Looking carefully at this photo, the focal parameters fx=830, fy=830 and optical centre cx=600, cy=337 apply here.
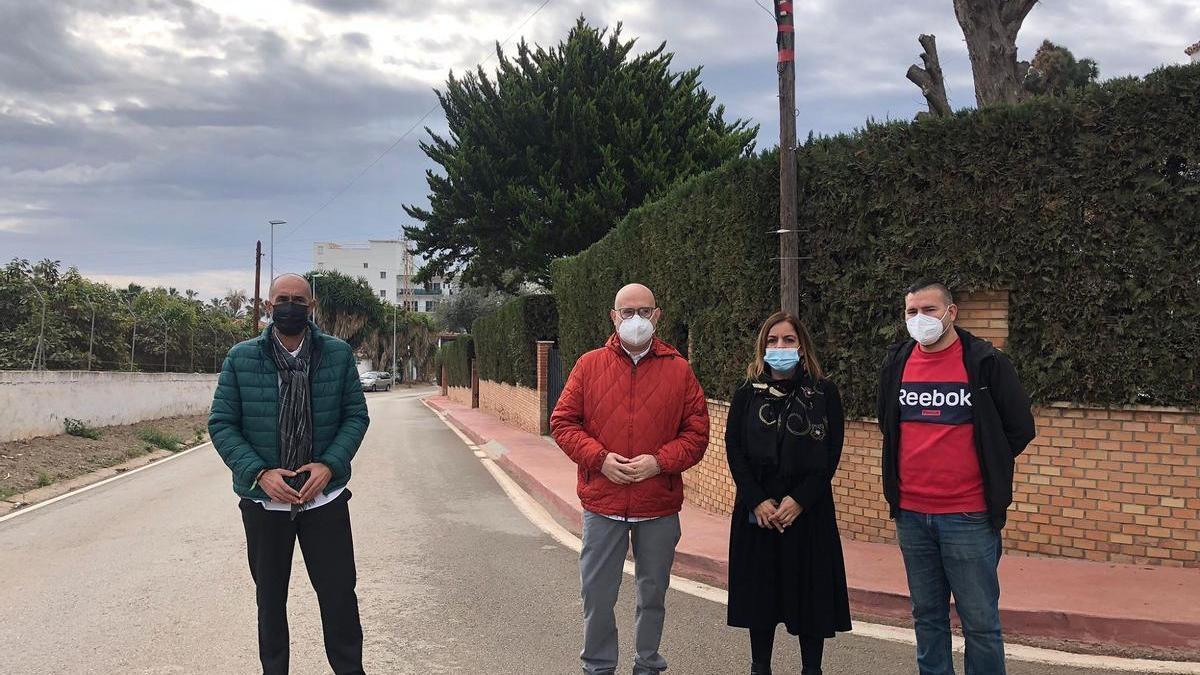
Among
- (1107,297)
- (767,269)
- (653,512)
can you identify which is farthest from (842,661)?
(767,269)

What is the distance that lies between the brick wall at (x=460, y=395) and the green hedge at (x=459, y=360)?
0.25 meters

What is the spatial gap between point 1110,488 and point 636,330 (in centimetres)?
413

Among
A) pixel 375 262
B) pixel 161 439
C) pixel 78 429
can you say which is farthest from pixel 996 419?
pixel 375 262

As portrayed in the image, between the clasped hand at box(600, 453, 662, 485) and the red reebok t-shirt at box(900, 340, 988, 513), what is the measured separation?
43.7 inches

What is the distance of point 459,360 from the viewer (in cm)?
3778

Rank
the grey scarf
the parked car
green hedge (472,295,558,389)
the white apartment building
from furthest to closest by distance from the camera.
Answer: the white apartment building
the parked car
green hedge (472,295,558,389)
the grey scarf

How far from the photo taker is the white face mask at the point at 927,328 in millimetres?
3613

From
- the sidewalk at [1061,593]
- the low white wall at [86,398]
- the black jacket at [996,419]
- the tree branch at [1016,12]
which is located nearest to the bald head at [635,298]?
the black jacket at [996,419]

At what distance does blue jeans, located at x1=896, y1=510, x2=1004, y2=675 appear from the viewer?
11.5 feet

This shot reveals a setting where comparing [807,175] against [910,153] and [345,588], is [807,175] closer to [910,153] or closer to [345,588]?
[910,153]

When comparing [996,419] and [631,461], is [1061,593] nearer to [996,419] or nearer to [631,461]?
[996,419]

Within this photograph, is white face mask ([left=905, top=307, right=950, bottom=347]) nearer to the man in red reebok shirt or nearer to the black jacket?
the man in red reebok shirt

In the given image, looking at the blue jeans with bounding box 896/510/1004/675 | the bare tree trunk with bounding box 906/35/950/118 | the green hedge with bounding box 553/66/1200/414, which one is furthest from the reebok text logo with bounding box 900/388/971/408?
the bare tree trunk with bounding box 906/35/950/118

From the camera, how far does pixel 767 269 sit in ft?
25.3
